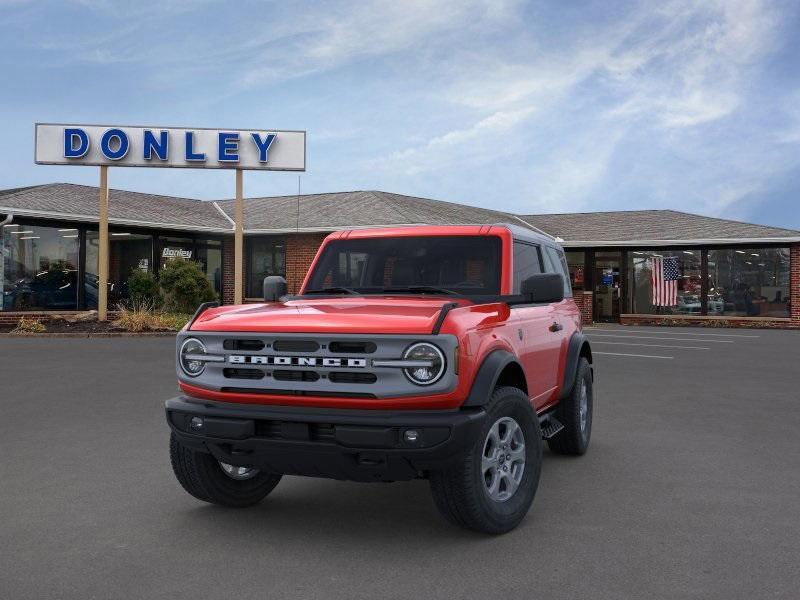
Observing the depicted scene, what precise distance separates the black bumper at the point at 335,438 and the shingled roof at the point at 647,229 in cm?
2625

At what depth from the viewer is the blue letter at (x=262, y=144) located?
24109mm

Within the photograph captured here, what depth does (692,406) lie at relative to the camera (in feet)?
30.9

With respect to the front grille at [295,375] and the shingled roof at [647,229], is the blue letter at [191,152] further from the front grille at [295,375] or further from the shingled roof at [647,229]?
the front grille at [295,375]

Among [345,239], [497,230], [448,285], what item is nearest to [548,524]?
[448,285]

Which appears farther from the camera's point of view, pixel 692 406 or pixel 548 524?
pixel 692 406

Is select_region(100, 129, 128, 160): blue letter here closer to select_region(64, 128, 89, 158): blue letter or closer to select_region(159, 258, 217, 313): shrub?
select_region(64, 128, 89, 158): blue letter

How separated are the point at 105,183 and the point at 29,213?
2321 millimetres

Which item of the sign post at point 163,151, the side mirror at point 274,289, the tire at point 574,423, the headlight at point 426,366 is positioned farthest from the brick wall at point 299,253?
the headlight at point 426,366

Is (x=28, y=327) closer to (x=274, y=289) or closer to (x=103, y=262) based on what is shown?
(x=103, y=262)

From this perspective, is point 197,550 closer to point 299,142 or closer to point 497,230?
point 497,230

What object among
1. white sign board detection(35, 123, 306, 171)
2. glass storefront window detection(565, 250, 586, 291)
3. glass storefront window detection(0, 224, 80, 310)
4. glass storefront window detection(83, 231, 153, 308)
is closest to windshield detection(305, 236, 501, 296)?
white sign board detection(35, 123, 306, 171)

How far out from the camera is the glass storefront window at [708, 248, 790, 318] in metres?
27.4

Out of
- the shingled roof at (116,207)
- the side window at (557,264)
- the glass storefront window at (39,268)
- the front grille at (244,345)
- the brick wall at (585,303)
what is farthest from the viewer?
the brick wall at (585,303)

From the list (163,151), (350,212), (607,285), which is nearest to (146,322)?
(163,151)
